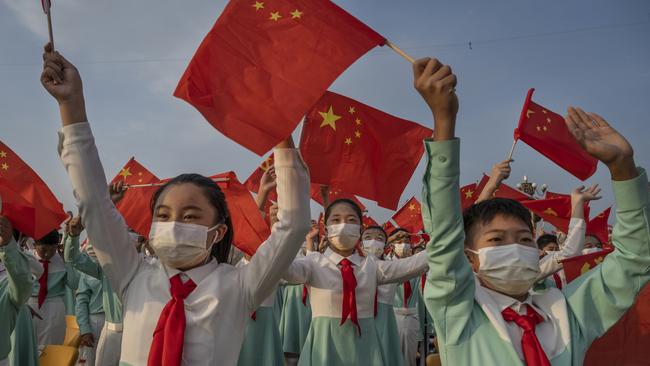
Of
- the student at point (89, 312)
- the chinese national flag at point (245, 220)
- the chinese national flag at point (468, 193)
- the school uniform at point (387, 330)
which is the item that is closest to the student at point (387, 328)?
the school uniform at point (387, 330)

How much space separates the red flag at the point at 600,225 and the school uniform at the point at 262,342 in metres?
5.33

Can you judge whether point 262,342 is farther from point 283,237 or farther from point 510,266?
point 510,266

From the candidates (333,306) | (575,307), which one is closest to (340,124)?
(333,306)

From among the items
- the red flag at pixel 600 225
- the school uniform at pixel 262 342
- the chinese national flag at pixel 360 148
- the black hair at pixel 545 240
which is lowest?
the school uniform at pixel 262 342

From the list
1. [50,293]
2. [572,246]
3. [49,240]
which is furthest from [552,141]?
[50,293]

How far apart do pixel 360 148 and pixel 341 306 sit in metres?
1.52

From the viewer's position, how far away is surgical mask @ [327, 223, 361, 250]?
201 inches

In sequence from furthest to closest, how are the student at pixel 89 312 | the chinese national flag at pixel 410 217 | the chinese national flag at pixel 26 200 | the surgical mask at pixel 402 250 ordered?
the chinese national flag at pixel 410 217
the surgical mask at pixel 402 250
the student at pixel 89 312
the chinese national flag at pixel 26 200

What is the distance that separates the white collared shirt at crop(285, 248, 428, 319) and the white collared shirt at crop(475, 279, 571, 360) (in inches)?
105

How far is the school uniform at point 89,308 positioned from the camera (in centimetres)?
726

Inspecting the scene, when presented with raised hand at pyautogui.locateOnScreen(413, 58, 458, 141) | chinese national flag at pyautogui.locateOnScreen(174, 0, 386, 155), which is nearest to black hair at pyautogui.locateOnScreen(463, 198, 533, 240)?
raised hand at pyautogui.locateOnScreen(413, 58, 458, 141)

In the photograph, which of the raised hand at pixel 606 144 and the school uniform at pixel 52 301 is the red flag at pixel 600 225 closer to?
the raised hand at pixel 606 144

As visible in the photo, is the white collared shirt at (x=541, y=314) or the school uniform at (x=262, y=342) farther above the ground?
the white collared shirt at (x=541, y=314)

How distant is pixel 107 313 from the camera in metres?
6.84
